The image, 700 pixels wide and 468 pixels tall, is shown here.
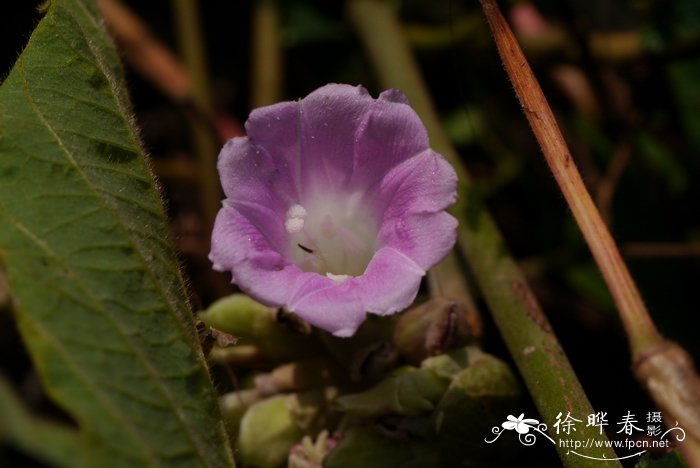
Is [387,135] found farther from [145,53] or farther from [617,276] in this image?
[145,53]

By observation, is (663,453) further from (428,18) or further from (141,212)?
(428,18)

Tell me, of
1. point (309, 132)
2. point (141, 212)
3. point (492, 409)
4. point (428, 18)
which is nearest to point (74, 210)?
point (141, 212)

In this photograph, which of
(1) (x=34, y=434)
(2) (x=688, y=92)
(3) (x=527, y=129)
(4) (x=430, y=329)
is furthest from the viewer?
(3) (x=527, y=129)

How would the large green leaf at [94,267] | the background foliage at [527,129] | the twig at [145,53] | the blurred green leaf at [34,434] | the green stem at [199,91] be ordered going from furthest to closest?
the twig at [145,53], the green stem at [199,91], the background foliage at [527,129], the blurred green leaf at [34,434], the large green leaf at [94,267]

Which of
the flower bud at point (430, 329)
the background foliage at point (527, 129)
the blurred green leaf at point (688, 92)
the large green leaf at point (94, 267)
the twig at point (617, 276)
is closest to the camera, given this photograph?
the large green leaf at point (94, 267)

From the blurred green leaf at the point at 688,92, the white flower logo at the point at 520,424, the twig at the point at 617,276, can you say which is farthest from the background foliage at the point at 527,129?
the twig at the point at 617,276

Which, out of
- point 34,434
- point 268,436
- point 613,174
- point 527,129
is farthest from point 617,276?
point 34,434

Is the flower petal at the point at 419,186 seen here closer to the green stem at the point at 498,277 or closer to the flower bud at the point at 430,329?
the flower bud at the point at 430,329
